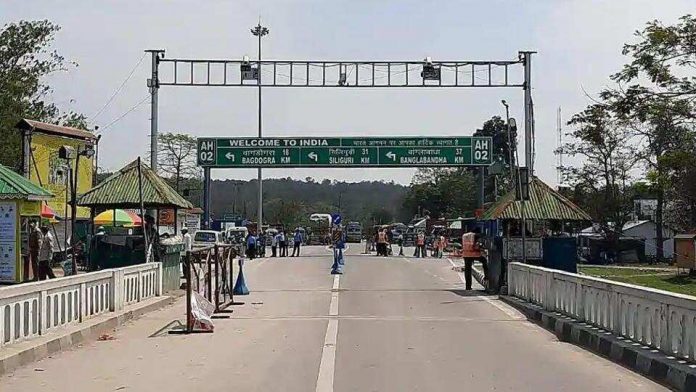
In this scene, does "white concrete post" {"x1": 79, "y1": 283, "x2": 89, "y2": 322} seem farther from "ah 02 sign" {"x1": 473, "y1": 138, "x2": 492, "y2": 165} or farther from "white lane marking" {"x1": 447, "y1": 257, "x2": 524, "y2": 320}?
"ah 02 sign" {"x1": 473, "y1": 138, "x2": 492, "y2": 165}

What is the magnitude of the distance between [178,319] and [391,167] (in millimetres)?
35742

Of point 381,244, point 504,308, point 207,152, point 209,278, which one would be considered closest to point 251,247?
point 207,152

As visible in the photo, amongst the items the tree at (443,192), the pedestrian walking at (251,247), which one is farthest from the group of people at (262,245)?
the tree at (443,192)

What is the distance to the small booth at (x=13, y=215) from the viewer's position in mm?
24812

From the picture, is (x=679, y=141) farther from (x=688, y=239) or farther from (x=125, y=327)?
(x=125, y=327)

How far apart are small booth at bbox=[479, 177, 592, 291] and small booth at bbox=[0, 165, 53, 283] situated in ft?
39.7

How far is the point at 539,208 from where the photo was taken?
27.4 metres

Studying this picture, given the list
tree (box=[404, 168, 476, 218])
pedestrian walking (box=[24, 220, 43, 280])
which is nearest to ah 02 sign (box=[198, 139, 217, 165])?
pedestrian walking (box=[24, 220, 43, 280])

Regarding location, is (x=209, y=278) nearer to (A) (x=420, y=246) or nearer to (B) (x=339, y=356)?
(B) (x=339, y=356)

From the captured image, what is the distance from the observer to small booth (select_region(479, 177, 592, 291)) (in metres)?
25.4

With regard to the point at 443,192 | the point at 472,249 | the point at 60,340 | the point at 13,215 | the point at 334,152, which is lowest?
the point at 60,340

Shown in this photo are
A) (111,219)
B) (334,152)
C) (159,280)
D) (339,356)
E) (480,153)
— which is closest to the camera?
(339,356)

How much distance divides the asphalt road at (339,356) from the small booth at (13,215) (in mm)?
6211

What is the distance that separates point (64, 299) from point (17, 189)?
1080 cm
